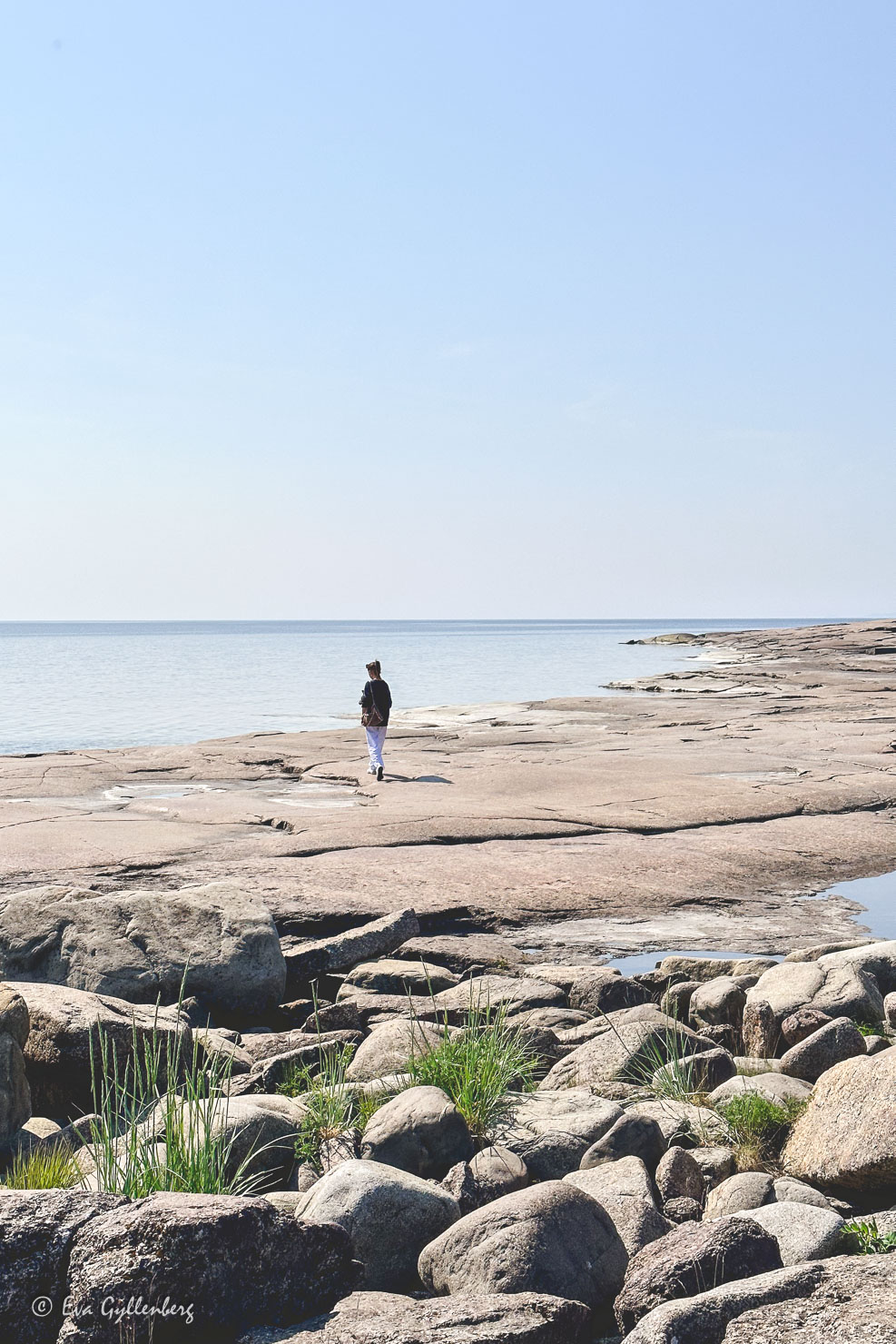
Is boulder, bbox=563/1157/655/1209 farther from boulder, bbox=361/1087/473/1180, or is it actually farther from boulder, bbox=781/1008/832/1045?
boulder, bbox=781/1008/832/1045

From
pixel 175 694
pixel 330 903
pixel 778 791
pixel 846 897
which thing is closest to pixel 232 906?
pixel 330 903

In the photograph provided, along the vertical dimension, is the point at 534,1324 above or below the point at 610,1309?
above

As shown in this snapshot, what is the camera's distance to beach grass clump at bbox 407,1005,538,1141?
171 inches

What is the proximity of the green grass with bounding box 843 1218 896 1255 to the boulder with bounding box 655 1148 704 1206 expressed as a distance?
580mm

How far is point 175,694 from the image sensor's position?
3762 centimetres

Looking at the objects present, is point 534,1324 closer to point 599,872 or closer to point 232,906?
point 232,906

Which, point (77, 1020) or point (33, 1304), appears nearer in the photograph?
point (33, 1304)

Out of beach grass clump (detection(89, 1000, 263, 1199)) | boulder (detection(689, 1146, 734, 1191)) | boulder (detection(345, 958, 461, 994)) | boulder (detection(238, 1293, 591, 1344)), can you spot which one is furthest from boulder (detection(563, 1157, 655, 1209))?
boulder (detection(345, 958, 461, 994))

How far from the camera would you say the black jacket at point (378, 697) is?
14414 mm

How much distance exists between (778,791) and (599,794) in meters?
1.92

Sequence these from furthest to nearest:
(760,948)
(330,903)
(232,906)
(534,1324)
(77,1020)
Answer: (330,903), (760,948), (232,906), (77,1020), (534,1324)

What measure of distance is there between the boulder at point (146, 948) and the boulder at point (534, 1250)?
9.86 ft

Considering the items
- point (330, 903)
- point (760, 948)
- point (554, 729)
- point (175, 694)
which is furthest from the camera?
point (175, 694)

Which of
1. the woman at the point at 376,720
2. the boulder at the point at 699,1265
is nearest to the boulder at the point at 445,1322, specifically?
the boulder at the point at 699,1265
